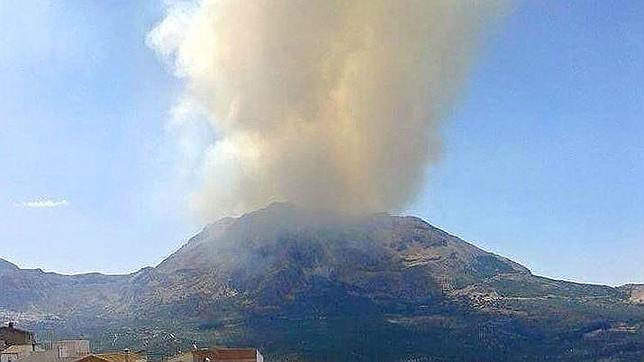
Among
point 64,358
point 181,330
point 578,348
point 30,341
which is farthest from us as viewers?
point 181,330

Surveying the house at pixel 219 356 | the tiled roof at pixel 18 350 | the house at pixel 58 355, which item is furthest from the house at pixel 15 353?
the house at pixel 219 356

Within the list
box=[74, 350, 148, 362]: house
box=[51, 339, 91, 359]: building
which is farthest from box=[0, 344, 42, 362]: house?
box=[74, 350, 148, 362]: house

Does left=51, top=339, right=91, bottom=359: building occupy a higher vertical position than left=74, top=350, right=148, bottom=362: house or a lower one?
higher

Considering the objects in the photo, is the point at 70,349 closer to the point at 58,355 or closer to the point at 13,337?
the point at 58,355

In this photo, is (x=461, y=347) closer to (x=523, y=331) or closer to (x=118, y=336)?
(x=523, y=331)

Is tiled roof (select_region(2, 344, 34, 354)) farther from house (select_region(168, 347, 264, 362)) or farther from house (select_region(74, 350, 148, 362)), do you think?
house (select_region(168, 347, 264, 362))

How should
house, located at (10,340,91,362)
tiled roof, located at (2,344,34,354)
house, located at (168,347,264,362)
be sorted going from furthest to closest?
house, located at (168,347,264,362) → tiled roof, located at (2,344,34,354) → house, located at (10,340,91,362)

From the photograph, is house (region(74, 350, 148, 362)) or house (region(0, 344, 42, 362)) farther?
house (region(0, 344, 42, 362))

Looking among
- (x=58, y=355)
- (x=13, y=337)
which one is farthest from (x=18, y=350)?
(x=13, y=337)

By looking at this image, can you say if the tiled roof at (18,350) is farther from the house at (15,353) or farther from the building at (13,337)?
the building at (13,337)

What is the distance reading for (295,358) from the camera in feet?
485

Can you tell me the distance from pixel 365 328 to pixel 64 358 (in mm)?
126478

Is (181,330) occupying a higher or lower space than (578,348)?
higher

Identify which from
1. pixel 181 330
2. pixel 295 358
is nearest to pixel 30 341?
pixel 295 358
